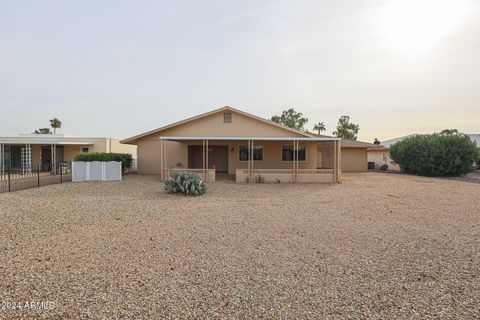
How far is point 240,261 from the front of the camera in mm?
4148

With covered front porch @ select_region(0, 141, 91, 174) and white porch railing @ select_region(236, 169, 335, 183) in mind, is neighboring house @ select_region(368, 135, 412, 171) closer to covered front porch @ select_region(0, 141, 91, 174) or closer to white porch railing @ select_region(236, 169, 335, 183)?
white porch railing @ select_region(236, 169, 335, 183)

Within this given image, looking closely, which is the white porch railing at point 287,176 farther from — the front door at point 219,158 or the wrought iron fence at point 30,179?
the wrought iron fence at point 30,179

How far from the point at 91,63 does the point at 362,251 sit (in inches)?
697

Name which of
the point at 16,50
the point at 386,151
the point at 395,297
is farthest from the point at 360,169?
the point at 16,50

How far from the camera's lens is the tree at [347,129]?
144 ft

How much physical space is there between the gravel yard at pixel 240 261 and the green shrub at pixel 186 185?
2162 mm

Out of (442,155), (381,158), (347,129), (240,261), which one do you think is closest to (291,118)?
(347,129)

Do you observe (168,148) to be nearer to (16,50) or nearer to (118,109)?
(118,109)

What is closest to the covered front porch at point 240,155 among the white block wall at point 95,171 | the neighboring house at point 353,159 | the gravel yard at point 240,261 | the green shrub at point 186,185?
the white block wall at point 95,171

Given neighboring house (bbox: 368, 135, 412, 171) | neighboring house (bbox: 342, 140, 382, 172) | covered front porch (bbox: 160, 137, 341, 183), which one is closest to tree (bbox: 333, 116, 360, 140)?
neighboring house (bbox: 368, 135, 412, 171)

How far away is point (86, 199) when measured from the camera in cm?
950

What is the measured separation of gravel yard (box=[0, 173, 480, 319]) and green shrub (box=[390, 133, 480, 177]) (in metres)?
14.9

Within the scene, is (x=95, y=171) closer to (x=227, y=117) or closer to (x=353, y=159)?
(x=227, y=117)

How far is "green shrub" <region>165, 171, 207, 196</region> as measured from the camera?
1046 cm
